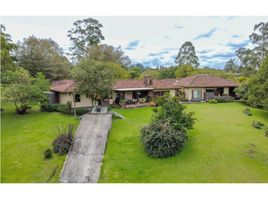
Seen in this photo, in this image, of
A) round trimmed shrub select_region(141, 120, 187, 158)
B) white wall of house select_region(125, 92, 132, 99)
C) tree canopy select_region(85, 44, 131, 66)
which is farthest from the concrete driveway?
tree canopy select_region(85, 44, 131, 66)

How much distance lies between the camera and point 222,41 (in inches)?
1151

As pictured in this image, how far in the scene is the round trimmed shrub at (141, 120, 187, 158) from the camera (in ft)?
43.8

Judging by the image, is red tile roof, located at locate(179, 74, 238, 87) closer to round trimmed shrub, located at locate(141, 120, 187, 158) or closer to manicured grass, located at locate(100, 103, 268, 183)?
manicured grass, located at locate(100, 103, 268, 183)

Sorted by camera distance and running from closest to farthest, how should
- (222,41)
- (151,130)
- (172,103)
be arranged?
(151,130), (172,103), (222,41)

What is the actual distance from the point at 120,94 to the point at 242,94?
16.4m

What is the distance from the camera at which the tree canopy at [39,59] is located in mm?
35781

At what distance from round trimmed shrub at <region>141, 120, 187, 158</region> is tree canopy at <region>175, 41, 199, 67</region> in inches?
1646

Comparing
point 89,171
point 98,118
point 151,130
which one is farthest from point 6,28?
point 151,130

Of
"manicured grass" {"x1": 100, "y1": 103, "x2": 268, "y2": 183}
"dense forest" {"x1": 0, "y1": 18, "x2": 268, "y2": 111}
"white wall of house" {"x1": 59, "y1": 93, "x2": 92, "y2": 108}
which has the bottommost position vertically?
"manicured grass" {"x1": 100, "y1": 103, "x2": 268, "y2": 183}

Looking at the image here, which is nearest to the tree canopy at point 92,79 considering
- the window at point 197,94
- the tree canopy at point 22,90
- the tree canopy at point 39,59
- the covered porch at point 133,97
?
the tree canopy at point 22,90

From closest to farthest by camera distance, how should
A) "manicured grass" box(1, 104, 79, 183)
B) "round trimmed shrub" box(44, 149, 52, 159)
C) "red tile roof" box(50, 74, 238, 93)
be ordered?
"manicured grass" box(1, 104, 79, 183)
"round trimmed shrub" box(44, 149, 52, 159)
"red tile roof" box(50, 74, 238, 93)

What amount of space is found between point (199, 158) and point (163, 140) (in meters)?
2.38

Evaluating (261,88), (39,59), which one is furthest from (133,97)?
(39,59)
